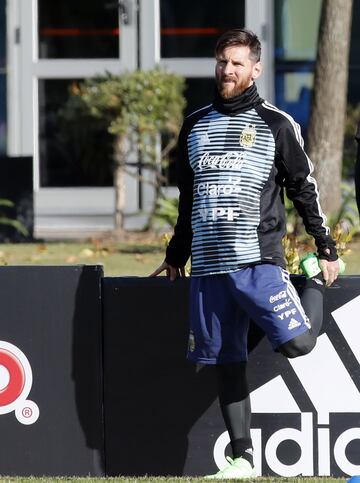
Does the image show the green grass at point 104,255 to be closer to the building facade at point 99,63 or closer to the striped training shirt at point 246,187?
the building facade at point 99,63

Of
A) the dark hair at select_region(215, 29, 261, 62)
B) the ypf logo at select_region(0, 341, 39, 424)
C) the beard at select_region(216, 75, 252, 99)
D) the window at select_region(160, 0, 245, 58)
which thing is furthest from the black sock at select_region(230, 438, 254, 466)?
the window at select_region(160, 0, 245, 58)

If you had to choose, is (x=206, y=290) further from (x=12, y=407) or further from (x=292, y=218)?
(x=292, y=218)

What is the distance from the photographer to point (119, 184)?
48.8 ft

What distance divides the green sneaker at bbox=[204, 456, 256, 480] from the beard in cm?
155

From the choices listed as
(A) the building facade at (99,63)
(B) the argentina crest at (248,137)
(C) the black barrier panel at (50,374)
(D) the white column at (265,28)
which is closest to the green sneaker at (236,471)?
(C) the black barrier panel at (50,374)

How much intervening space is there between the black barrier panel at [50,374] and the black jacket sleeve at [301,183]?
102cm

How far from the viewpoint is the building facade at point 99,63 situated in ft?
52.5

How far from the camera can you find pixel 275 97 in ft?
52.7

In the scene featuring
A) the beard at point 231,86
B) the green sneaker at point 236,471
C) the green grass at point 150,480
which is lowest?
the green grass at point 150,480

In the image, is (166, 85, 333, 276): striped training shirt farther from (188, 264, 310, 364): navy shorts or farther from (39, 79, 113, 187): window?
(39, 79, 113, 187): window

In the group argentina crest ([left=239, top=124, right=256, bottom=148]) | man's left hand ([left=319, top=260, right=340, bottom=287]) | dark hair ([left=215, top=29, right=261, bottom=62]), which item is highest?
dark hair ([left=215, top=29, right=261, bottom=62])

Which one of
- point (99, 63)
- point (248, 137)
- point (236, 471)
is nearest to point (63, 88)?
point (99, 63)

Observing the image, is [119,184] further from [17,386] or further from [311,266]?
[311,266]

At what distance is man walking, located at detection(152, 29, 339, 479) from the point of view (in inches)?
223
